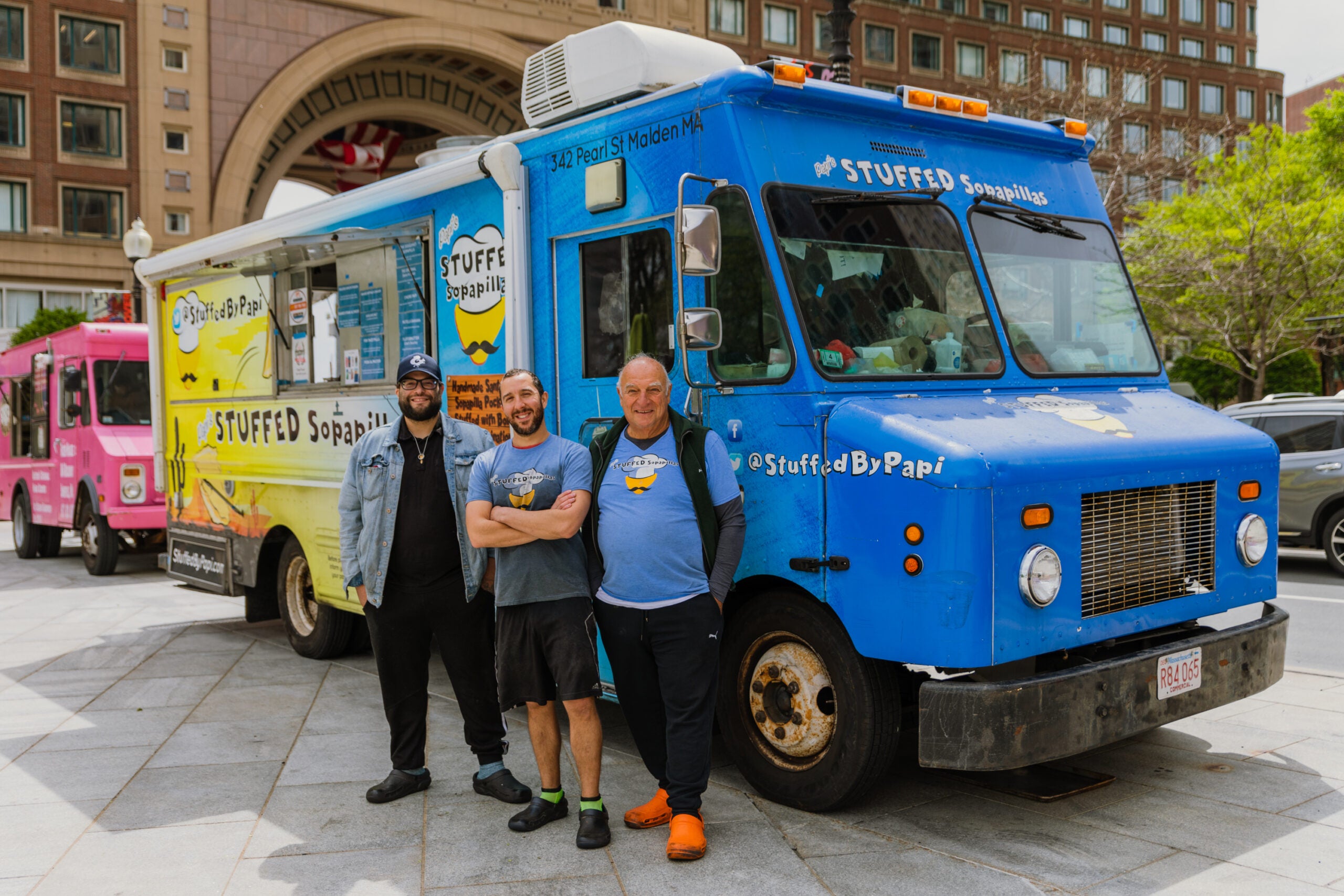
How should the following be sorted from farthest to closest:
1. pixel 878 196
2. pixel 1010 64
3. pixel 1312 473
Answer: pixel 1010 64
pixel 1312 473
pixel 878 196

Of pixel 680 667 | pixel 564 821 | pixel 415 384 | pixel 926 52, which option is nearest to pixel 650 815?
pixel 564 821

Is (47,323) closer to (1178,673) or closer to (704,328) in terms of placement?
(704,328)

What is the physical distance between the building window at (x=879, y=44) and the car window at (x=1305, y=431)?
43.9 meters

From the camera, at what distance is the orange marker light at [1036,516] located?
14.5 ft

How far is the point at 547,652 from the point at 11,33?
1659 inches

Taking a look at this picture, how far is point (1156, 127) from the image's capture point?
59875 millimetres

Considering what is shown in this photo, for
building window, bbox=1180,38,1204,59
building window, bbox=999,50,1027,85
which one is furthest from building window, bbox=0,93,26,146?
building window, bbox=1180,38,1204,59

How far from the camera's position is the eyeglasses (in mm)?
5336

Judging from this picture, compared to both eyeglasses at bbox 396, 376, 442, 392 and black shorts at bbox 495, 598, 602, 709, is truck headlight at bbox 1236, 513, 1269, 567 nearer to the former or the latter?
black shorts at bbox 495, 598, 602, 709

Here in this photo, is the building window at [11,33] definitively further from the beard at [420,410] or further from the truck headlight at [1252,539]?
the truck headlight at [1252,539]

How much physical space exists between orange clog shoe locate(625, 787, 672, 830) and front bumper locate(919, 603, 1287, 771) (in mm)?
1143

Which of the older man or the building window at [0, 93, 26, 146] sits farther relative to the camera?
the building window at [0, 93, 26, 146]

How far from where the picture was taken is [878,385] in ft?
16.5

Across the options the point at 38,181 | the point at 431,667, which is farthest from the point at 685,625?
the point at 38,181
